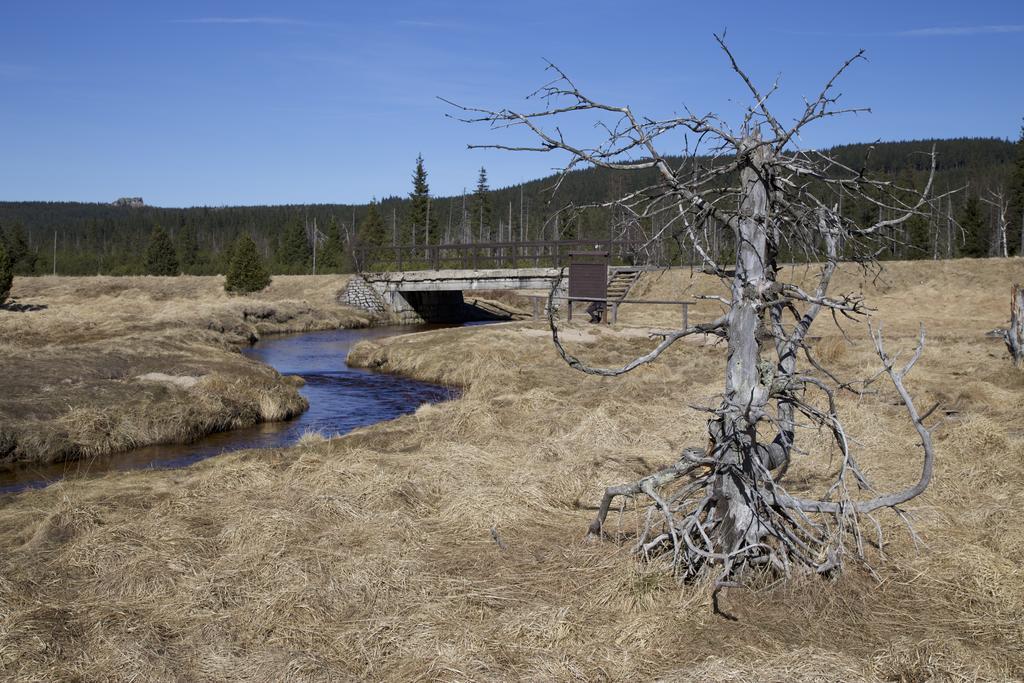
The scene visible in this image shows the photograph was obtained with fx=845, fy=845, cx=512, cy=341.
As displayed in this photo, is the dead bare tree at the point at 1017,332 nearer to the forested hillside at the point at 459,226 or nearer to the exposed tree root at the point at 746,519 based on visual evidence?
the forested hillside at the point at 459,226

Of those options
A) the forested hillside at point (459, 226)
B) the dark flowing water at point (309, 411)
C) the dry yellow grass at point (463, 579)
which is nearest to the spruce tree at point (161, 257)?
the forested hillside at point (459, 226)

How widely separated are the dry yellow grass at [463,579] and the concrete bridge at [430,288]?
80.8ft

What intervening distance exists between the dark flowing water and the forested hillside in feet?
17.7

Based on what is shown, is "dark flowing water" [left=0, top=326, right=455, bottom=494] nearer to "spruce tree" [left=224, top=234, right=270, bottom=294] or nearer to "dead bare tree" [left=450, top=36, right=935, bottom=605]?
"dead bare tree" [left=450, top=36, right=935, bottom=605]

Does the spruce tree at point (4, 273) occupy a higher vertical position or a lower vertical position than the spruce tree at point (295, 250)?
lower

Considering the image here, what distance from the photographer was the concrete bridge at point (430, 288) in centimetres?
3603

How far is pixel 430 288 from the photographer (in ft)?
129

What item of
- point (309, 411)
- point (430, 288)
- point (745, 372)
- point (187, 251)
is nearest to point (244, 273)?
point (430, 288)

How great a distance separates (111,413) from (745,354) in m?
11.6

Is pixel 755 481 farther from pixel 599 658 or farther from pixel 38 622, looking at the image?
pixel 38 622

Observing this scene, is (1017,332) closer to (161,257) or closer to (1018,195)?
(1018,195)

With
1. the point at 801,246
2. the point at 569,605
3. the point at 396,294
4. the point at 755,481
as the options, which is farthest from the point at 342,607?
the point at 396,294

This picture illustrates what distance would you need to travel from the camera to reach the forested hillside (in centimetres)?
6047

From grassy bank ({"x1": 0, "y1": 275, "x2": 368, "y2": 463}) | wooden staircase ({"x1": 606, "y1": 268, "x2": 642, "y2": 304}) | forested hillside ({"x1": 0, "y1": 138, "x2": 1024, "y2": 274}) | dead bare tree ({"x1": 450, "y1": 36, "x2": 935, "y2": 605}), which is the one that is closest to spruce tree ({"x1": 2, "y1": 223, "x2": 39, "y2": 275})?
forested hillside ({"x1": 0, "y1": 138, "x2": 1024, "y2": 274})
